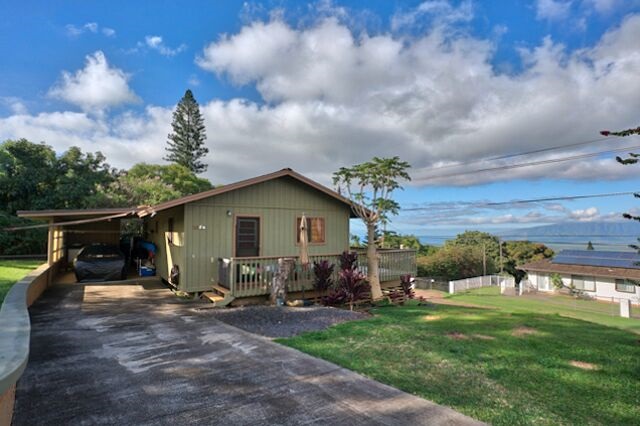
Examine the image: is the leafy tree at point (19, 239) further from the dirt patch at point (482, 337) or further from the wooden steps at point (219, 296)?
the dirt patch at point (482, 337)

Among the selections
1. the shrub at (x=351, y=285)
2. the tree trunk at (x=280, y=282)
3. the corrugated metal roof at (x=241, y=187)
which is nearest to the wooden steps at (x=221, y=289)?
the tree trunk at (x=280, y=282)

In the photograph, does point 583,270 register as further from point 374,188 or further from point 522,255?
point 374,188

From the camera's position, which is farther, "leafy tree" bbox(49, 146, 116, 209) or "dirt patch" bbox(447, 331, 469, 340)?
"leafy tree" bbox(49, 146, 116, 209)

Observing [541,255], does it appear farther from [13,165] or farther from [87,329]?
[13,165]

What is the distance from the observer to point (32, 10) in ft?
32.8

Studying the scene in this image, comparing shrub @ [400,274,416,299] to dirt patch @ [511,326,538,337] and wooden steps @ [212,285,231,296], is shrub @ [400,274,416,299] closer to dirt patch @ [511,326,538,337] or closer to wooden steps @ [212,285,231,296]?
dirt patch @ [511,326,538,337]

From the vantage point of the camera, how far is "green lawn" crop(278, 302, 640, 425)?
11.1 feet

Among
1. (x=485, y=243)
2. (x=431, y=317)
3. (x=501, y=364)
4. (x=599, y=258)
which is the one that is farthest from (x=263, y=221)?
(x=485, y=243)

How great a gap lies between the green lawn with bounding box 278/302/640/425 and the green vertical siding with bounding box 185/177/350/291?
15.7 feet

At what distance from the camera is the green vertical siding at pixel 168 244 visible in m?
9.41

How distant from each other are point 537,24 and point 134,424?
1888 cm

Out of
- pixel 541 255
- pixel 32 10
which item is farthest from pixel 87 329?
pixel 541 255

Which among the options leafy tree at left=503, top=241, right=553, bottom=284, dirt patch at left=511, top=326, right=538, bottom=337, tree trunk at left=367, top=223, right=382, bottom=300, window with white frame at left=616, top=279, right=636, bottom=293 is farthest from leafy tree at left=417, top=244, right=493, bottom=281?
dirt patch at left=511, top=326, right=538, bottom=337

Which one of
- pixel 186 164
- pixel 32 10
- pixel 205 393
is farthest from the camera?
pixel 186 164
